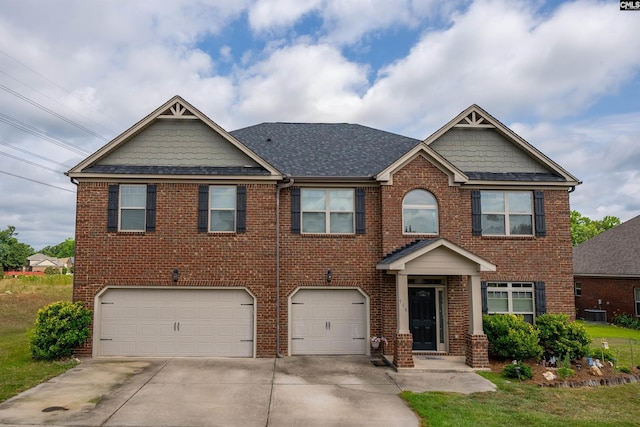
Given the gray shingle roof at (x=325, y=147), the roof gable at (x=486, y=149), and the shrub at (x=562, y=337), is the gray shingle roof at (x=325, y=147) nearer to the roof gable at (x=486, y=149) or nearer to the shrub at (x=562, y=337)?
the roof gable at (x=486, y=149)

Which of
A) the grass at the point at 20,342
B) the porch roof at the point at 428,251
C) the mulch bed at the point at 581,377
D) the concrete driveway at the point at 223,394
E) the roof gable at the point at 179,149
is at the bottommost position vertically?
the mulch bed at the point at 581,377

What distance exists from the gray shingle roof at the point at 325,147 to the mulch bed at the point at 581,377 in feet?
24.2

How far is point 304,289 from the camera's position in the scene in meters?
14.1

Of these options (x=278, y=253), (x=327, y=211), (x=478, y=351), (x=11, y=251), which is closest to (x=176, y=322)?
(x=278, y=253)

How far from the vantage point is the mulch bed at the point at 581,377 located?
10867mm

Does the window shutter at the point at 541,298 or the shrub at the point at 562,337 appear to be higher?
the window shutter at the point at 541,298

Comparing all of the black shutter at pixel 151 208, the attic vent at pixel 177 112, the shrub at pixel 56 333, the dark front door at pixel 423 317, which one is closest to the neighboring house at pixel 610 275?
the dark front door at pixel 423 317

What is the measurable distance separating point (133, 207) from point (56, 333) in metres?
4.22

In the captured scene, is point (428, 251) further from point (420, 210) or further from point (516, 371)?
point (516, 371)

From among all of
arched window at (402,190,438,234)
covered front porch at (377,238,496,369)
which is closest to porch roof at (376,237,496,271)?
covered front porch at (377,238,496,369)

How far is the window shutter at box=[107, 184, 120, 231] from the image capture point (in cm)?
1373

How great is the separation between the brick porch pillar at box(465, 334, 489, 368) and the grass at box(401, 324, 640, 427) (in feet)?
3.51

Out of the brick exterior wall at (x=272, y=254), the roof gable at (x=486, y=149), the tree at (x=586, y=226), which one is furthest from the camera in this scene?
the tree at (x=586, y=226)

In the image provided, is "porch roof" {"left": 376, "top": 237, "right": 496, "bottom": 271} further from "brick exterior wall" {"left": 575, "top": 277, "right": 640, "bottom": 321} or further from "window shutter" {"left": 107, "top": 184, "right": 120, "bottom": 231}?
"brick exterior wall" {"left": 575, "top": 277, "right": 640, "bottom": 321}
